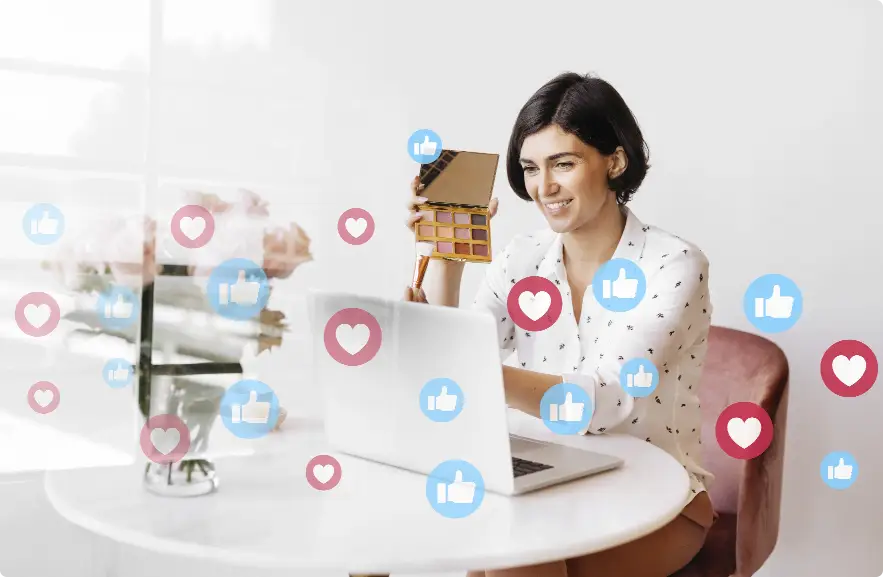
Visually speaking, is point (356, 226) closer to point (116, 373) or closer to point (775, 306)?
point (116, 373)

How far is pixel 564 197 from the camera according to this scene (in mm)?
1260

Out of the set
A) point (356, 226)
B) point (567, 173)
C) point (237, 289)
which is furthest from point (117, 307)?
point (356, 226)

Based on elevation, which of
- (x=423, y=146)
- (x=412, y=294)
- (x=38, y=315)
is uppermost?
(x=423, y=146)

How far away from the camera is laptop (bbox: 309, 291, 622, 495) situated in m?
0.79

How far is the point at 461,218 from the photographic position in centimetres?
105

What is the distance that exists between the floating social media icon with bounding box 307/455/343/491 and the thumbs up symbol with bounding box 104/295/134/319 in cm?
24

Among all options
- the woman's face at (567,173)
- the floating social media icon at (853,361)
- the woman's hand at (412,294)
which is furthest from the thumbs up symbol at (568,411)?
the floating social media icon at (853,361)

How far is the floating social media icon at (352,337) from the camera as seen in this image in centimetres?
84

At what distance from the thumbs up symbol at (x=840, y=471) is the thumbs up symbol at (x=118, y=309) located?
1398 mm

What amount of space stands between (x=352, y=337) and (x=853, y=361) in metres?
1.29

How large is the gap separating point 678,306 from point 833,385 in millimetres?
711

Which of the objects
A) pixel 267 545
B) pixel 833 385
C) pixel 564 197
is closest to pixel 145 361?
pixel 267 545

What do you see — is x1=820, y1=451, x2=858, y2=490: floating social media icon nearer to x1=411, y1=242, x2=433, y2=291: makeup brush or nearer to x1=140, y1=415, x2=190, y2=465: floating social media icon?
x1=411, y1=242, x2=433, y2=291: makeup brush

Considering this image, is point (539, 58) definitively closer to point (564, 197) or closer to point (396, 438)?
point (564, 197)
